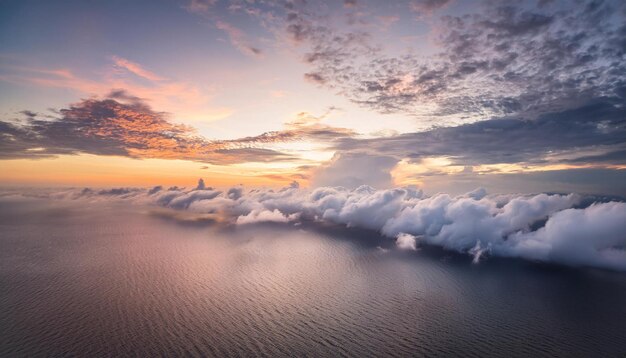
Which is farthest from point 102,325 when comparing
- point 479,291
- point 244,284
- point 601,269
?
point 601,269

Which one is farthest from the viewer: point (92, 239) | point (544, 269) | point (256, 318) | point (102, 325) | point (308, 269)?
point (92, 239)

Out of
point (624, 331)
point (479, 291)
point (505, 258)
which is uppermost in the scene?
point (624, 331)

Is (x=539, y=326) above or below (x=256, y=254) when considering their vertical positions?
above

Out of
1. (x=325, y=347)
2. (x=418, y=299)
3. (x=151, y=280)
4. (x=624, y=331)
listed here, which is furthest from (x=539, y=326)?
(x=151, y=280)

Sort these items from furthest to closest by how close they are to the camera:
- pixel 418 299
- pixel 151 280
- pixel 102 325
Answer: pixel 151 280 < pixel 418 299 < pixel 102 325

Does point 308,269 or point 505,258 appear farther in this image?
point 505,258

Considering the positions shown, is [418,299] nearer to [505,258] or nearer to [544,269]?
[544,269]
